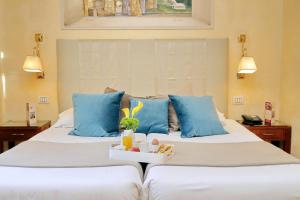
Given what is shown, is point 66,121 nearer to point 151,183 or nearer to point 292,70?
point 151,183

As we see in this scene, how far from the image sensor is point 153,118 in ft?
10.4

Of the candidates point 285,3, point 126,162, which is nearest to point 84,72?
point 126,162

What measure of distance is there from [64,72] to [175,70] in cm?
131

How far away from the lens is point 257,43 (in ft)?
12.9

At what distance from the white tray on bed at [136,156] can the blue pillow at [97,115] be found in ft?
2.78

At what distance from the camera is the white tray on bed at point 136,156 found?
84.7 inches

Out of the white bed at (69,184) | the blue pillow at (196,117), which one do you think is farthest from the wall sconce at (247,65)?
the white bed at (69,184)

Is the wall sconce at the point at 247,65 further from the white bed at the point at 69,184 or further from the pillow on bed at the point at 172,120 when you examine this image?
the white bed at the point at 69,184

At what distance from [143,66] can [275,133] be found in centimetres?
170

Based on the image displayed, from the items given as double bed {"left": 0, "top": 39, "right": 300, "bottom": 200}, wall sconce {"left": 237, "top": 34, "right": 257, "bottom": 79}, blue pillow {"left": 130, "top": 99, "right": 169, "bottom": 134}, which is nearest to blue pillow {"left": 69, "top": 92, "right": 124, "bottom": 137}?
double bed {"left": 0, "top": 39, "right": 300, "bottom": 200}

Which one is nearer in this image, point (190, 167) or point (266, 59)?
point (190, 167)

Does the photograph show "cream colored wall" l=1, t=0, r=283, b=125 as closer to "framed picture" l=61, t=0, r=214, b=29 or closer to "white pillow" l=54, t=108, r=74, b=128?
"framed picture" l=61, t=0, r=214, b=29

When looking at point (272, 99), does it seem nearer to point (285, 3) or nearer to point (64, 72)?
point (285, 3)

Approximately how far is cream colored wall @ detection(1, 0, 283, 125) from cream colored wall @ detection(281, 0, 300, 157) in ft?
0.33
